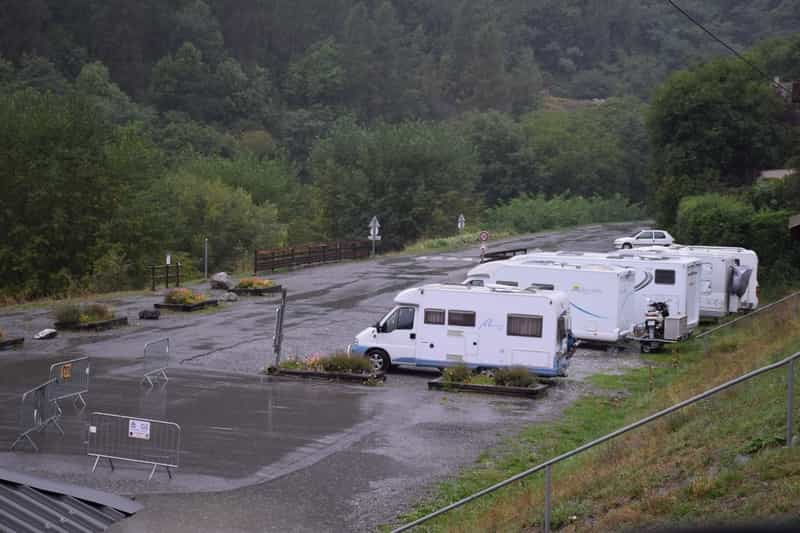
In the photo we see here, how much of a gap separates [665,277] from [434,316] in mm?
9498

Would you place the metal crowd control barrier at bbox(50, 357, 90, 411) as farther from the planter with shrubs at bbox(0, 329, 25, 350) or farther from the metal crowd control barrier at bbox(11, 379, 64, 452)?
the planter with shrubs at bbox(0, 329, 25, 350)

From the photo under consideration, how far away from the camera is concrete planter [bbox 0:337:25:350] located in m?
28.1

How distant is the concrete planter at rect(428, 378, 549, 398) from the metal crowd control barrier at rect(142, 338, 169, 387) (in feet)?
20.9

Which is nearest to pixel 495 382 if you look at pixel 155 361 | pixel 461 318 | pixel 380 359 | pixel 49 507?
pixel 461 318

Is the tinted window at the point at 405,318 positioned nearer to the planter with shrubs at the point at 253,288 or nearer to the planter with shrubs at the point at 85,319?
the planter with shrubs at the point at 85,319

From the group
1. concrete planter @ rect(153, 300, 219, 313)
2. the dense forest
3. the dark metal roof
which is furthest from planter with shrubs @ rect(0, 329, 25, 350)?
the dark metal roof

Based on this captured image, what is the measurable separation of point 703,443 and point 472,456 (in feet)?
17.7

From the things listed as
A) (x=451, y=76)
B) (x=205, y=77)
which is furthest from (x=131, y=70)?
(x=451, y=76)

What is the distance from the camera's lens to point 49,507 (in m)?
9.74

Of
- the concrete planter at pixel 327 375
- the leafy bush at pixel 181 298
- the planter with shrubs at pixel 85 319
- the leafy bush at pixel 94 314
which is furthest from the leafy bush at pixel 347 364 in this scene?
the leafy bush at pixel 181 298

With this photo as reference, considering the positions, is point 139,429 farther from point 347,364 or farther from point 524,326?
point 524,326

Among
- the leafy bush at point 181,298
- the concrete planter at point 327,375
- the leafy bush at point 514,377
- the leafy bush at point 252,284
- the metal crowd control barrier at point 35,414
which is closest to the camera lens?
the metal crowd control barrier at point 35,414

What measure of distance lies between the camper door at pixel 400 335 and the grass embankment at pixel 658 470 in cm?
519

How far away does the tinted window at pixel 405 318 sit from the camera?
25328mm
